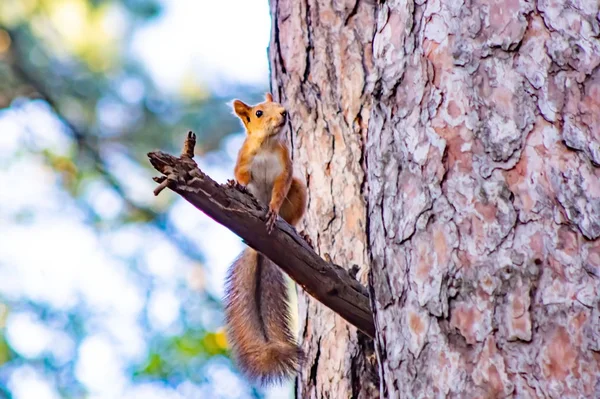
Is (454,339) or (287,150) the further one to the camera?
(287,150)

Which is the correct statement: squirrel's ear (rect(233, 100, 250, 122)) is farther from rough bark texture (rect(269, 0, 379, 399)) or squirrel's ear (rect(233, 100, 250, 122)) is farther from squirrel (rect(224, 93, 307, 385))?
rough bark texture (rect(269, 0, 379, 399))

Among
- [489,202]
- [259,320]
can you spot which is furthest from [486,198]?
[259,320]

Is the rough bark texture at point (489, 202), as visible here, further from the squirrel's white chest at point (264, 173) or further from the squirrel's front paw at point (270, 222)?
the squirrel's white chest at point (264, 173)

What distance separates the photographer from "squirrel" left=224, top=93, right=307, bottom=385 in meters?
1.99

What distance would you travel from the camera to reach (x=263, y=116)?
2633mm

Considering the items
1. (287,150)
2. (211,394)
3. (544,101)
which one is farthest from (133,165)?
(544,101)

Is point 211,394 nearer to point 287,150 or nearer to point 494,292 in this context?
point 287,150

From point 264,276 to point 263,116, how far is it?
0.58 m

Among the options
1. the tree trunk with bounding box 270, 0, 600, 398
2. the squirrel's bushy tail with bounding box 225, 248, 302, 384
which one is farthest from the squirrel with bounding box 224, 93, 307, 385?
the tree trunk with bounding box 270, 0, 600, 398

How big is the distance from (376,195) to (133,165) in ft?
9.69

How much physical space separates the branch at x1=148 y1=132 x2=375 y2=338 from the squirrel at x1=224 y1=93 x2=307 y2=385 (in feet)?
0.16

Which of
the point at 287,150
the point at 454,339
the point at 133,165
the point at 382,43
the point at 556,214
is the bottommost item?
the point at 454,339

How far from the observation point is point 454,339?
4.73ft

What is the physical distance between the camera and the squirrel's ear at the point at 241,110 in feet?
9.23
